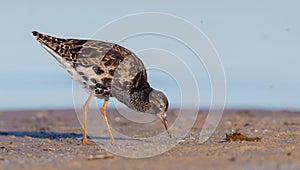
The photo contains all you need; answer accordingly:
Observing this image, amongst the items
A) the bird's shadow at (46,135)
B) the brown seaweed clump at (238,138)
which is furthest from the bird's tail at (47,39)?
the brown seaweed clump at (238,138)

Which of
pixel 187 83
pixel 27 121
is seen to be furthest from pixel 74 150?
pixel 27 121

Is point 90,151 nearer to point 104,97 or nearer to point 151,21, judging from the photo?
point 104,97

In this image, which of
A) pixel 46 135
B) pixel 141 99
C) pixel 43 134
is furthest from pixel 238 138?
pixel 43 134

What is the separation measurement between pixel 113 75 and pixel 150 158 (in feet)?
12.4

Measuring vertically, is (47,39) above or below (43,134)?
above

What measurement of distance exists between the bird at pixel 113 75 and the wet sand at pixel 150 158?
887 millimetres

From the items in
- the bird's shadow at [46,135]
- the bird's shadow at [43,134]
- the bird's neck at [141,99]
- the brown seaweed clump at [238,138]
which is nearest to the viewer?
the brown seaweed clump at [238,138]

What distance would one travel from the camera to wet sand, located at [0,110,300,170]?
37.7 ft

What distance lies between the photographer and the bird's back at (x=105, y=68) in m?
15.9

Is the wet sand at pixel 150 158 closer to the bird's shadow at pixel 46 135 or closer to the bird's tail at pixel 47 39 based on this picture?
the bird's shadow at pixel 46 135

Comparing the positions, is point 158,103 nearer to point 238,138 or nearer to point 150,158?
point 238,138

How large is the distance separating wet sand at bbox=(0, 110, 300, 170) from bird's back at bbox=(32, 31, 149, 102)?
4.14 feet

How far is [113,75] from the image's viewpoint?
15828 mm

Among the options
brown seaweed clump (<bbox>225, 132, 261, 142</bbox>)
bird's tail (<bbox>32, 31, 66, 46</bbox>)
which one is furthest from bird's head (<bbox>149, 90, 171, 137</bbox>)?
bird's tail (<bbox>32, 31, 66, 46</bbox>)
